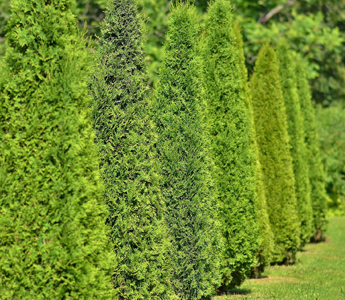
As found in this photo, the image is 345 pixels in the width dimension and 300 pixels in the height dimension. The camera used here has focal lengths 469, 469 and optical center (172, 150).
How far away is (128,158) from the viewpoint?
5355 mm

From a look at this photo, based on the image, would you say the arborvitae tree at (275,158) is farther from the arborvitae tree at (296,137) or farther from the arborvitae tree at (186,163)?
the arborvitae tree at (186,163)

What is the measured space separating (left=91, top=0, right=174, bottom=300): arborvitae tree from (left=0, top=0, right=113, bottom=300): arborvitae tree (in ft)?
2.29

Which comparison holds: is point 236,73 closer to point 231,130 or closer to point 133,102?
point 231,130

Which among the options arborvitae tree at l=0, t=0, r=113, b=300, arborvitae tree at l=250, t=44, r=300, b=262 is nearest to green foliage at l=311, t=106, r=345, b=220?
arborvitae tree at l=250, t=44, r=300, b=262

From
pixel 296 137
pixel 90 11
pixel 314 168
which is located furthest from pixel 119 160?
pixel 90 11

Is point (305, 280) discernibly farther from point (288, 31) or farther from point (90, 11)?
point (90, 11)

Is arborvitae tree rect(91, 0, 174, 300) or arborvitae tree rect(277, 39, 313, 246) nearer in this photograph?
arborvitae tree rect(91, 0, 174, 300)

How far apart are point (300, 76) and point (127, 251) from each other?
40.9 ft

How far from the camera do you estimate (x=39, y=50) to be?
440 cm

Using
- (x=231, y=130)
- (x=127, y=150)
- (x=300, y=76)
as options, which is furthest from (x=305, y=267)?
(x=127, y=150)

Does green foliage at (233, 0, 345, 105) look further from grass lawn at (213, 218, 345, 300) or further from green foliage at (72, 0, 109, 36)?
grass lawn at (213, 218, 345, 300)

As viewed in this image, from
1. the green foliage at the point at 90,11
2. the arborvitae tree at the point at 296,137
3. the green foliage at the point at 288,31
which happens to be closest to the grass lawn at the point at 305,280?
the arborvitae tree at the point at 296,137

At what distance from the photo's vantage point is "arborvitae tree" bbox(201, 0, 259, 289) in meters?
8.70

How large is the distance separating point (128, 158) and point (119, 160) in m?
0.10
